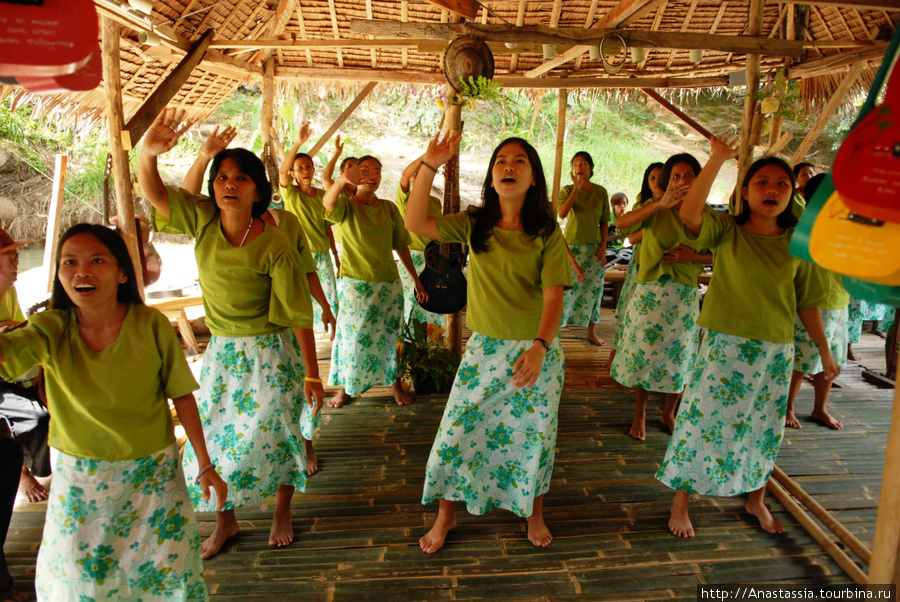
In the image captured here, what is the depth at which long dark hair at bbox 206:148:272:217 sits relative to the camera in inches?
86.9

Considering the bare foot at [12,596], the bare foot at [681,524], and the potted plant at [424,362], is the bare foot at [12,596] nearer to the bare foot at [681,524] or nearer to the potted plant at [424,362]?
the potted plant at [424,362]

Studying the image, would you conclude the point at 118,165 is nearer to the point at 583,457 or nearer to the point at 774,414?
the point at 583,457

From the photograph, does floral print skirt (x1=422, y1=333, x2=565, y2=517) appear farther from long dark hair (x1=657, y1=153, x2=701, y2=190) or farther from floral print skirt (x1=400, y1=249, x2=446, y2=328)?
floral print skirt (x1=400, y1=249, x2=446, y2=328)

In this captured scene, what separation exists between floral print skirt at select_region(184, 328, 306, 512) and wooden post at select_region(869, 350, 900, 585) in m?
2.03

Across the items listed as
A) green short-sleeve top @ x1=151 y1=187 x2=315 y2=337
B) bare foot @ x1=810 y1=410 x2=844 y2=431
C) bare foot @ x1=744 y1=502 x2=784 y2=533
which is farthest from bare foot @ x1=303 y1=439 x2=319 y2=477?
bare foot @ x1=810 y1=410 x2=844 y2=431

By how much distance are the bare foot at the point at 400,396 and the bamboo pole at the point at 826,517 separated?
93.3 inches

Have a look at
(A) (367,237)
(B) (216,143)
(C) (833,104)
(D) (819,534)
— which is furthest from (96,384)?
(C) (833,104)

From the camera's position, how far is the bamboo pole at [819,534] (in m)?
2.30

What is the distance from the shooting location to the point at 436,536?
8.20 feet

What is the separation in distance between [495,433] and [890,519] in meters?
1.44

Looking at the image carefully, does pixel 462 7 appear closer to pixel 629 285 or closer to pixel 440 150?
pixel 440 150

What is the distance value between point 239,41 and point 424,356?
10.3 feet

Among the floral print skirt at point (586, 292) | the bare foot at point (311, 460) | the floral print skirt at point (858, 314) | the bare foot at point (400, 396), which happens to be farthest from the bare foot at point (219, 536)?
the floral print skirt at point (858, 314)

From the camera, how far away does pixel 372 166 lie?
151 inches
